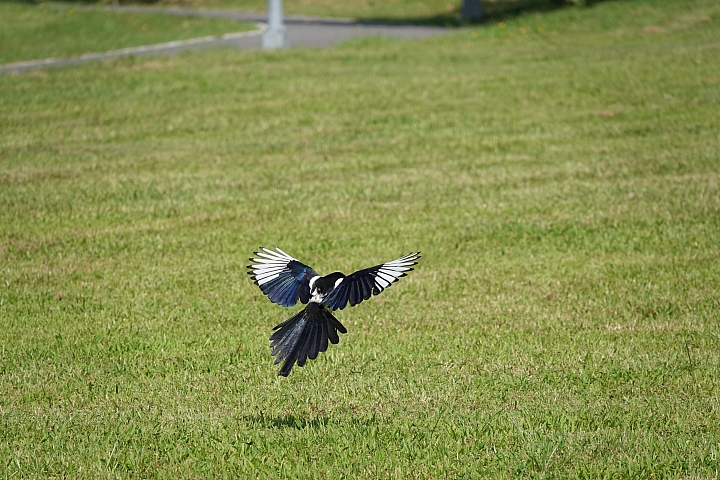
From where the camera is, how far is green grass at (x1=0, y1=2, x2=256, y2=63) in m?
23.5

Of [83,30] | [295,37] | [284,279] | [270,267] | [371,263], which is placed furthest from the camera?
[83,30]

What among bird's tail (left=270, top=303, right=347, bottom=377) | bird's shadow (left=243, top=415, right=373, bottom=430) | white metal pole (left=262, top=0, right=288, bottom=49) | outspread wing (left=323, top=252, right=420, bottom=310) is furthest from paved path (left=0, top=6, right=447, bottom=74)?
outspread wing (left=323, top=252, right=420, bottom=310)

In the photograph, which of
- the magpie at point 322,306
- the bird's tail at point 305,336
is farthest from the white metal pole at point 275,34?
the bird's tail at point 305,336

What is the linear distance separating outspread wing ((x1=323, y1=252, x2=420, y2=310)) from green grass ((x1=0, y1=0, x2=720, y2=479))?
3.07ft

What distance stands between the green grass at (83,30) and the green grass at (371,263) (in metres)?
4.97

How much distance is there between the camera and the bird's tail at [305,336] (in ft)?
15.8

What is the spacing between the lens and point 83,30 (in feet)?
88.3

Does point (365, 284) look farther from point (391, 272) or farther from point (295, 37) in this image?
point (295, 37)

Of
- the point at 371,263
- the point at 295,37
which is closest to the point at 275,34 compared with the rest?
the point at 295,37

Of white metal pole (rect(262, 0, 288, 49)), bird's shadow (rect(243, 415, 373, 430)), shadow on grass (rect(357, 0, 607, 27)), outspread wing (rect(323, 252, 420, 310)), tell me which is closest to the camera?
outspread wing (rect(323, 252, 420, 310))

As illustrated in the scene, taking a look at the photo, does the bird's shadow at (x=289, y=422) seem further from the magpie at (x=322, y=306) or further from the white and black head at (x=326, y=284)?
the white and black head at (x=326, y=284)

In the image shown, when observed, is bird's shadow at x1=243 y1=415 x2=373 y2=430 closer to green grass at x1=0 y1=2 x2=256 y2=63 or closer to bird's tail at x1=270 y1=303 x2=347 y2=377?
bird's tail at x1=270 y1=303 x2=347 y2=377

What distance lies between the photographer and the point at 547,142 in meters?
13.7

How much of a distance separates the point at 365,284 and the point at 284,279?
745mm
